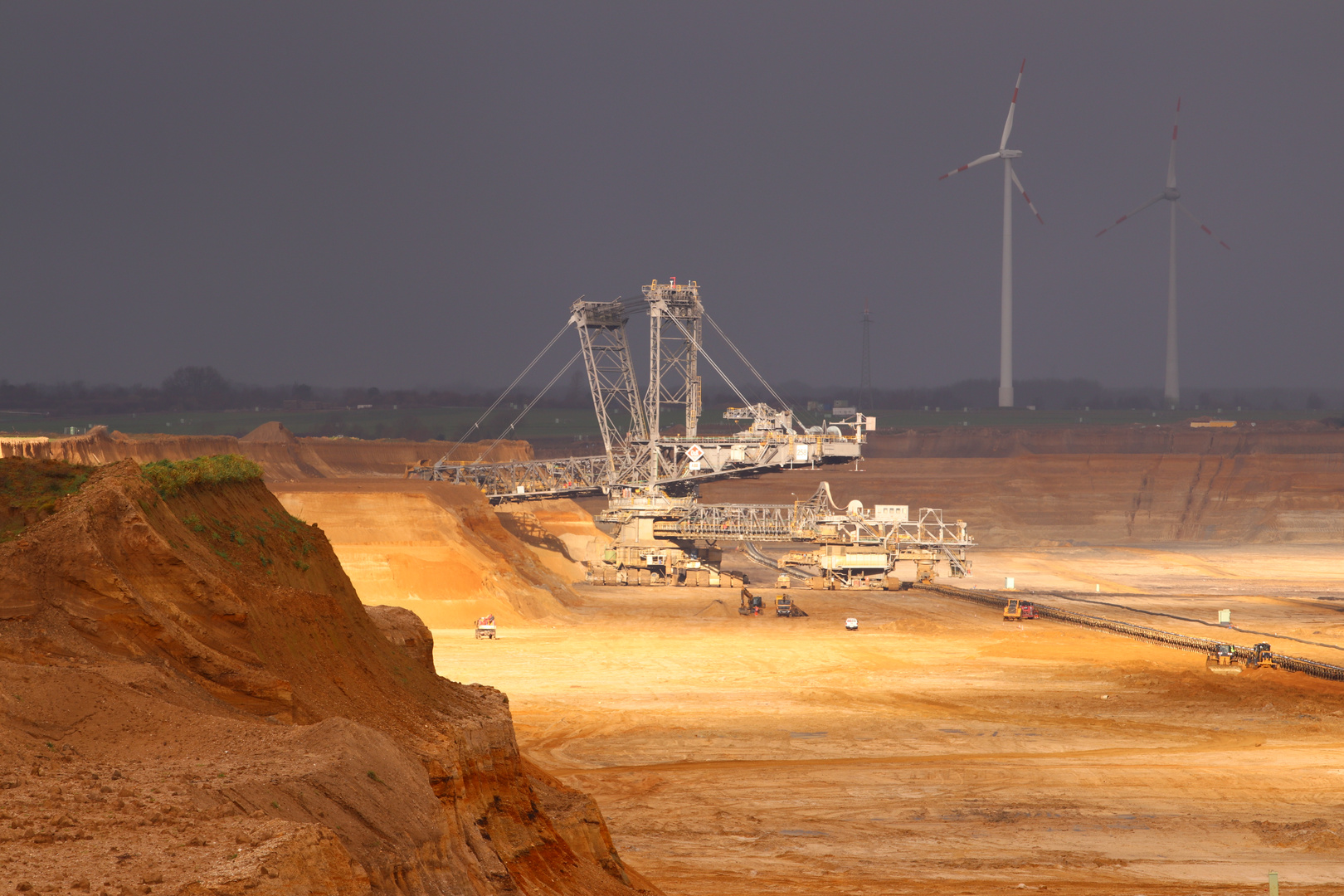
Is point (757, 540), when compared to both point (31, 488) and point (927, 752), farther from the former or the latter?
point (31, 488)

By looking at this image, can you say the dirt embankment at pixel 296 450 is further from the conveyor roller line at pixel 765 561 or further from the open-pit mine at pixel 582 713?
the conveyor roller line at pixel 765 561

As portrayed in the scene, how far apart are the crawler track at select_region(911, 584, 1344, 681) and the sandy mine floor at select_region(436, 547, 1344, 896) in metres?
1.32

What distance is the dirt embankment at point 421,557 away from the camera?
5372 centimetres

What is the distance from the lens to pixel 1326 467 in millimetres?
125688

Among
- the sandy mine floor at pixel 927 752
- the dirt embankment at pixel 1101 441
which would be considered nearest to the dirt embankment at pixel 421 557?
the sandy mine floor at pixel 927 752

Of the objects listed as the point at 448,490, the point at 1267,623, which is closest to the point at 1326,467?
the point at 1267,623

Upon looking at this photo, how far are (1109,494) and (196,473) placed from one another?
11784cm

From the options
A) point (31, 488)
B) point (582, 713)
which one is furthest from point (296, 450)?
point (31, 488)

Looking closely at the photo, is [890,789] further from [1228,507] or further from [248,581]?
[1228,507]

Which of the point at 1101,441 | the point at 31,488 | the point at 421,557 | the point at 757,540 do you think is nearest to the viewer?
the point at 31,488

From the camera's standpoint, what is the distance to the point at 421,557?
55562 mm

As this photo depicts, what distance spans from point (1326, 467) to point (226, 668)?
434 ft

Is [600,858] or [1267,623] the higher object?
[600,858]

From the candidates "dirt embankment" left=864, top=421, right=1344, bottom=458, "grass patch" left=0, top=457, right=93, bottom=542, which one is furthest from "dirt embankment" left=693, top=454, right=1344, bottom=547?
"grass patch" left=0, top=457, right=93, bottom=542
